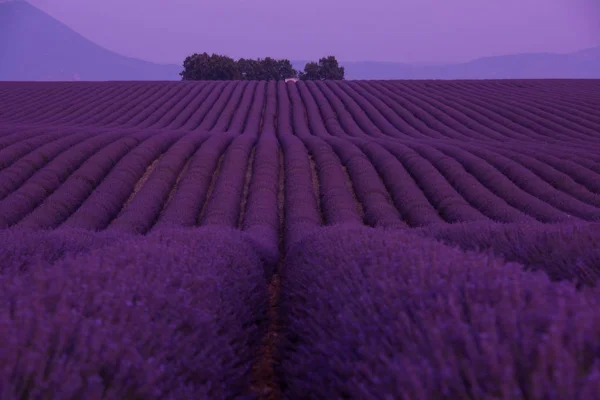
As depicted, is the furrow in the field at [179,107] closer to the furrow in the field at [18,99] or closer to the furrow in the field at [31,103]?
the furrow in the field at [31,103]

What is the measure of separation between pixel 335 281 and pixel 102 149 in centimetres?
1392

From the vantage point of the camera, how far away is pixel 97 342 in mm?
2488

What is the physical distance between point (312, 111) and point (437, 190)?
17.9 metres

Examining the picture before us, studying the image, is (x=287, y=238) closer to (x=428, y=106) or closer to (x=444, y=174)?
(x=444, y=174)

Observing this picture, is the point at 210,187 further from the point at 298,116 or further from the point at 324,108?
the point at 324,108

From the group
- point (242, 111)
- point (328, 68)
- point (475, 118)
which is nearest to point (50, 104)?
point (242, 111)

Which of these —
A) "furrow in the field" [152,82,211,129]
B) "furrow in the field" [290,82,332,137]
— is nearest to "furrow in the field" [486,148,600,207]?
"furrow in the field" [290,82,332,137]

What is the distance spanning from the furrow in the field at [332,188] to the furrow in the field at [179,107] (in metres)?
10.7

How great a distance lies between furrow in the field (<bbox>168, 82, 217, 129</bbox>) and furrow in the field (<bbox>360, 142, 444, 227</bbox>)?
39.1ft

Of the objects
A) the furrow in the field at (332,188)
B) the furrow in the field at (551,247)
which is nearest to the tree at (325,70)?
the furrow in the field at (332,188)

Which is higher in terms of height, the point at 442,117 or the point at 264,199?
the point at 442,117

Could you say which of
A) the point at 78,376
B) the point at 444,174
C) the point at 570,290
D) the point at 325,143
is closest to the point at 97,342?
the point at 78,376

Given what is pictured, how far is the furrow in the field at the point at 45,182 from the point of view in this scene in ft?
39.1

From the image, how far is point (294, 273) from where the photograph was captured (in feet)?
18.7
